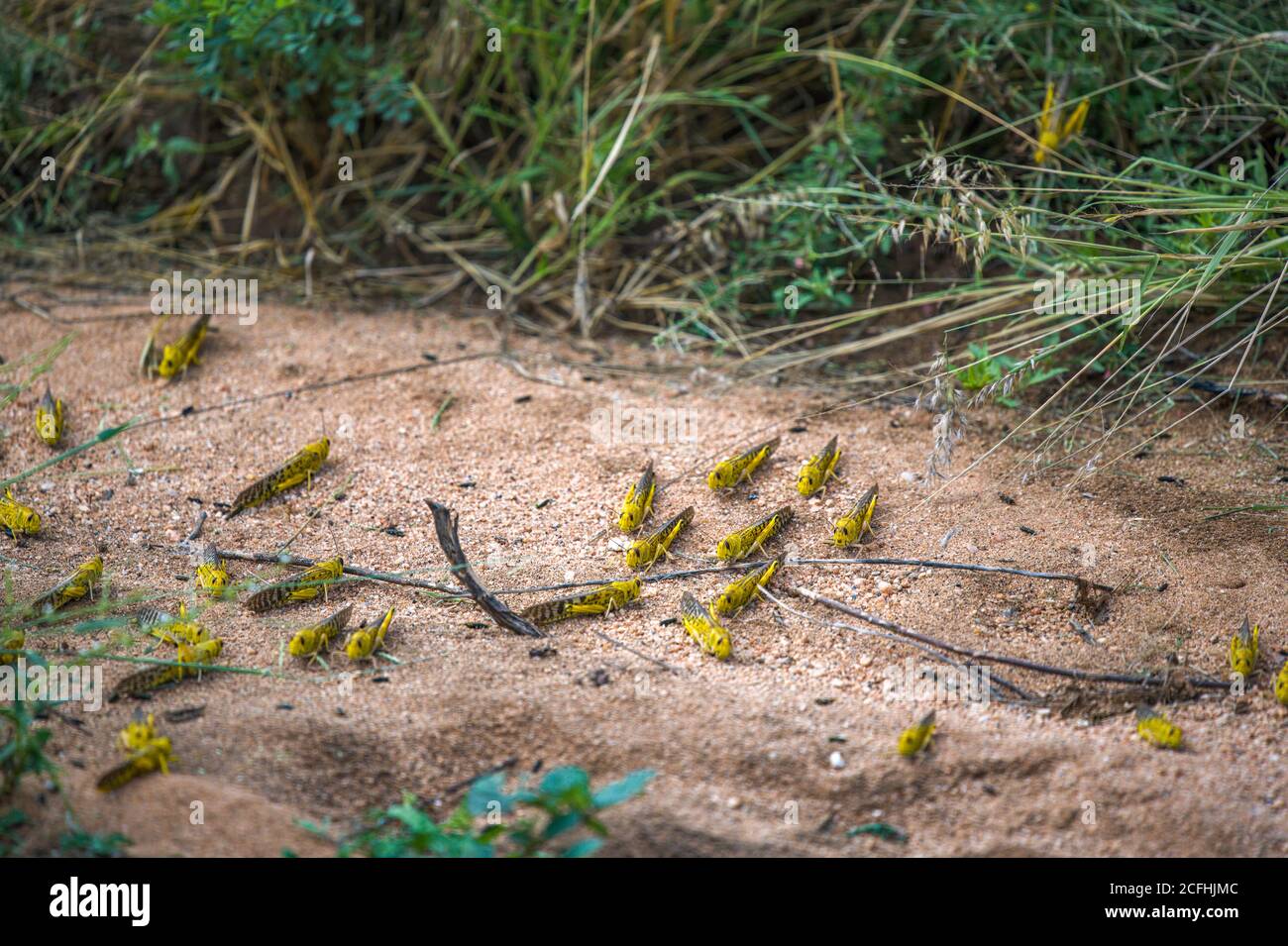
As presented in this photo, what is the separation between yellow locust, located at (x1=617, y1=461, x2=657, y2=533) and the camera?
316cm

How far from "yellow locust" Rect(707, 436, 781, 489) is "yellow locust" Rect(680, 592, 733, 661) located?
1.77 ft

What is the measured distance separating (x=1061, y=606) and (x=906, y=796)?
889mm

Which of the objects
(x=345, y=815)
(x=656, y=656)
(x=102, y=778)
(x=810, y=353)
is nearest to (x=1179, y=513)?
(x=810, y=353)

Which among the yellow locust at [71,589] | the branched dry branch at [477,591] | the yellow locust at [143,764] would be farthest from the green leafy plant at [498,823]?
the yellow locust at [71,589]

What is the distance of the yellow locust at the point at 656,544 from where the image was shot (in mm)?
2986

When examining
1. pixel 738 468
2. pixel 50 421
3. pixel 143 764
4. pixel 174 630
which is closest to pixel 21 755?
pixel 143 764

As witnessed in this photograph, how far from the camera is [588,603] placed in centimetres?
280

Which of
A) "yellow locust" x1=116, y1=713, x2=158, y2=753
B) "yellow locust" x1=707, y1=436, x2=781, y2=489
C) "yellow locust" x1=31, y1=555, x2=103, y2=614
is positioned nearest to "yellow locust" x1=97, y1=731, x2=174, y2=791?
"yellow locust" x1=116, y1=713, x2=158, y2=753

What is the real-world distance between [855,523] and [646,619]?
2.22ft

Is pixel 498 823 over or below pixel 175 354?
below

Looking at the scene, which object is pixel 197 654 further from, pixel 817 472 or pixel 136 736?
pixel 817 472

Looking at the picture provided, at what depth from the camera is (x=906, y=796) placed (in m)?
2.20

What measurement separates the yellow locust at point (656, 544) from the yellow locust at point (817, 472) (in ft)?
1.21
